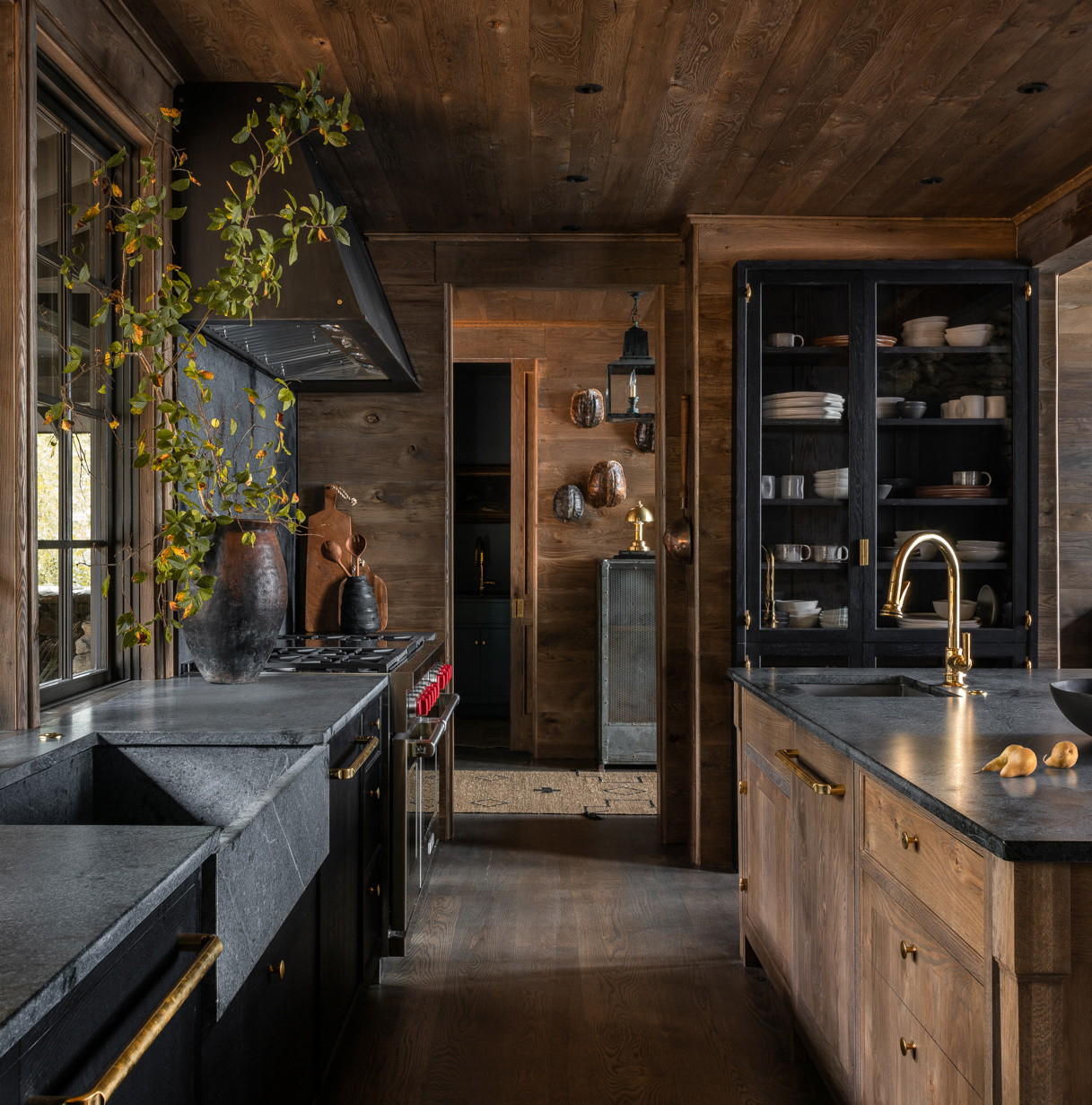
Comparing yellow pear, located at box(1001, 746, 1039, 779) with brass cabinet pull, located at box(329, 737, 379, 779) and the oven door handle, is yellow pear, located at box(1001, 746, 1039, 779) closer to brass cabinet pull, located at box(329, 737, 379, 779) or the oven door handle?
brass cabinet pull, located at box(329, 737, 379, 779)

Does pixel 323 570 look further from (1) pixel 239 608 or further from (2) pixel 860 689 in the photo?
(2) pixel 860 689

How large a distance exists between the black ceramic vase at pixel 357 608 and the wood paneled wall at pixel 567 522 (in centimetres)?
187

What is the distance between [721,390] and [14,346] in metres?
2.47

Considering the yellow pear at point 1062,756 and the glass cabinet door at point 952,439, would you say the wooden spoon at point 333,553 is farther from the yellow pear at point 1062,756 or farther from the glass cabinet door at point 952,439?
the yellow pear at point 1062,756

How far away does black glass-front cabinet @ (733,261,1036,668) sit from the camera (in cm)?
350

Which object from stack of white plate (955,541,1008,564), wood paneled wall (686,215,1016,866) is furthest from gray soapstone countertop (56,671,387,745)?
stack of white plate (955,541,1008,564)

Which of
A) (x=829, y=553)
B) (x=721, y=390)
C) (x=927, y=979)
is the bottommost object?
(x=927, y=979)

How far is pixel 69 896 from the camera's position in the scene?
94 centimetres

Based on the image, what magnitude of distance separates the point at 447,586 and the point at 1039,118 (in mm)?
2534

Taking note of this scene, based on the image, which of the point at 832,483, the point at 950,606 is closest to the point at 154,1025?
the point at 950,606

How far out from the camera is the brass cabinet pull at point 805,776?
1820 mm

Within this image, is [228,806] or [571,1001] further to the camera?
[571,1001]

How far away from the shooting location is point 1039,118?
279cm

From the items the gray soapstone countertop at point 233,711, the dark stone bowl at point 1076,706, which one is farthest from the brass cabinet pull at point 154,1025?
the dark stone bowl at point 1076,706
